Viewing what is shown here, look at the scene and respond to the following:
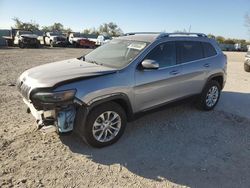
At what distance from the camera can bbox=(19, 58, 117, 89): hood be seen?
3.79 meters

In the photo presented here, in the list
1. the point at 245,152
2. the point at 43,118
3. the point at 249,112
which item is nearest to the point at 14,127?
the point at 43,118

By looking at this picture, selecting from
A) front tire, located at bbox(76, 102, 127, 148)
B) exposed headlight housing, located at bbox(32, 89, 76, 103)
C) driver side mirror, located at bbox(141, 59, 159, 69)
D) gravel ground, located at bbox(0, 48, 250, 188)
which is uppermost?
driver side mirror, located at bbox(141, 59, 159, 69)

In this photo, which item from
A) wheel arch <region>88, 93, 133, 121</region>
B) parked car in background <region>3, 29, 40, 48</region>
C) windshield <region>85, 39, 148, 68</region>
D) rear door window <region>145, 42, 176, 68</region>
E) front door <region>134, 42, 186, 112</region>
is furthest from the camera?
parked car in background <region>3, 29, 40, 48</region>

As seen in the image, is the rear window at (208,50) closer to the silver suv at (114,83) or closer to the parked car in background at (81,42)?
the silver suv at (114,83)

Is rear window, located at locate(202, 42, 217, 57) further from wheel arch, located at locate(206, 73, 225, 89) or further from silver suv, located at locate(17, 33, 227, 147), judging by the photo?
wheel arch, located at locate(206, 73, 225, 89)

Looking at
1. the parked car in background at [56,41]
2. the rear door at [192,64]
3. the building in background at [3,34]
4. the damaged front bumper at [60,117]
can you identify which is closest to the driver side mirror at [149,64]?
the rear door at [192,64]

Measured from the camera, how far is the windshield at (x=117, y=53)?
14.9 feet

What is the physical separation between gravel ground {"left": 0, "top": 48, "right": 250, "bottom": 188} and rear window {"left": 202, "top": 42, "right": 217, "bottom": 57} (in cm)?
154

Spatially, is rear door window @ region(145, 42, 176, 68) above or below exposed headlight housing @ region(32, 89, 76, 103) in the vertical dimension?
above

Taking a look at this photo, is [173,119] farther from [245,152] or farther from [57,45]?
[57,45]

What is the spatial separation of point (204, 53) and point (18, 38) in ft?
86.2

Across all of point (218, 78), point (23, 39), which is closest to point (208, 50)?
point (218, 78)

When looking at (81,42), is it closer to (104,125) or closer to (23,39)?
(23,39)

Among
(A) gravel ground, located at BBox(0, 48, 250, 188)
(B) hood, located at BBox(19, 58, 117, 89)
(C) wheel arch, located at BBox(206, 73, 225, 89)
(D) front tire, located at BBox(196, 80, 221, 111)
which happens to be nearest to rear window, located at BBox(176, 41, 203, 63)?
(C) wheel arch, located at BBox(206, 73, 225, 89)
